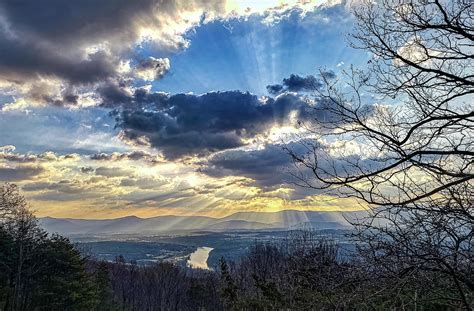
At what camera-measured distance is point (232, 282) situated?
965 inches

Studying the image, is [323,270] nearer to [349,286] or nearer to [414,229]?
[349,286]

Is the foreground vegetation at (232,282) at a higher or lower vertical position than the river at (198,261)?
higher

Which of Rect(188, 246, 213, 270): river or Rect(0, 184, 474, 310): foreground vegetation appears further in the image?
Rect(188, 246, 213, 270): river

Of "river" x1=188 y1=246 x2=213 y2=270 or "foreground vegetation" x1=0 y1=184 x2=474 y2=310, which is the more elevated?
"foreground vegetation" x1=0 y1=184 x2=474 y2=310

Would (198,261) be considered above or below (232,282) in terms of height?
below

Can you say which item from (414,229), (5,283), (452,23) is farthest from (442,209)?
(5,283)

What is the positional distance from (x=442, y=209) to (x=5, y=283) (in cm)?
3618

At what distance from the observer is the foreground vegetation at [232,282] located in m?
3.45

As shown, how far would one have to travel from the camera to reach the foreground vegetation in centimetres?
345

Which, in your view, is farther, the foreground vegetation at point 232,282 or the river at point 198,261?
the river at point 198,261

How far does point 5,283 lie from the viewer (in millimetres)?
32062

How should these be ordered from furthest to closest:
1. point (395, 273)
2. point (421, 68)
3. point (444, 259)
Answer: point (421, 68) → point (395, 273) → point (444, 259)

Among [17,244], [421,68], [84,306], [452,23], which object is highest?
[452,23]

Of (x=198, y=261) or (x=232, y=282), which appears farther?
(x=198, y=261)
